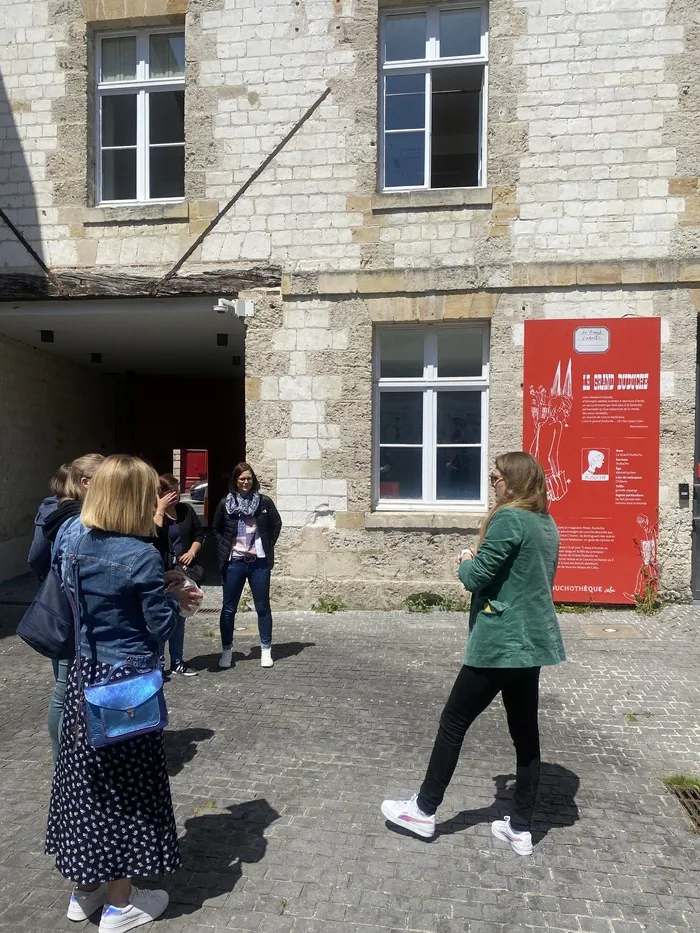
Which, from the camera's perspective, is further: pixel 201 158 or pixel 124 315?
pixel 124 315

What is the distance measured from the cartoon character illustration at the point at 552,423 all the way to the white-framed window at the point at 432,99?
235 cm

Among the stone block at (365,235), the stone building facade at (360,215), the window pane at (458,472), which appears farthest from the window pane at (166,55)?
the window pane at (458,472)

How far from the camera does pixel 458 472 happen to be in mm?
7469

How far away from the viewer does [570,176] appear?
22.8 feet

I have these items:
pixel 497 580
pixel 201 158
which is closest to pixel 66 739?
pixel 497 580

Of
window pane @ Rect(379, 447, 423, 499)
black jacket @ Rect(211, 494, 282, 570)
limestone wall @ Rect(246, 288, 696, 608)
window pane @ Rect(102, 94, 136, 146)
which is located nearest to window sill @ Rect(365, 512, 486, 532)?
limestone wall @ Rect(246, 288, 696, 608)

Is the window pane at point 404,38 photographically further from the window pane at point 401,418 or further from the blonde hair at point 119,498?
the blonde hair at point 119,498

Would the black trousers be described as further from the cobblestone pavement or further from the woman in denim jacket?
the woman in denim jacket

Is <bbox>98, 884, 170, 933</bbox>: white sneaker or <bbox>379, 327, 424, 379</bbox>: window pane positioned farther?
<bbox>379, 327, 424, 379</bbox>: window pane

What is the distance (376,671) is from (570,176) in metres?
5.15

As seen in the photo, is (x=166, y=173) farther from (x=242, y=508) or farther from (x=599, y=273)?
(x=599, y=273)

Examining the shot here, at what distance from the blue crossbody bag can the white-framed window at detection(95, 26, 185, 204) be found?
21.6 ft

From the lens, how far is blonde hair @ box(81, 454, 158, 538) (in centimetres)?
246

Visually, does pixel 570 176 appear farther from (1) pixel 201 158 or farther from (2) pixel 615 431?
(1) pixel 201 158
